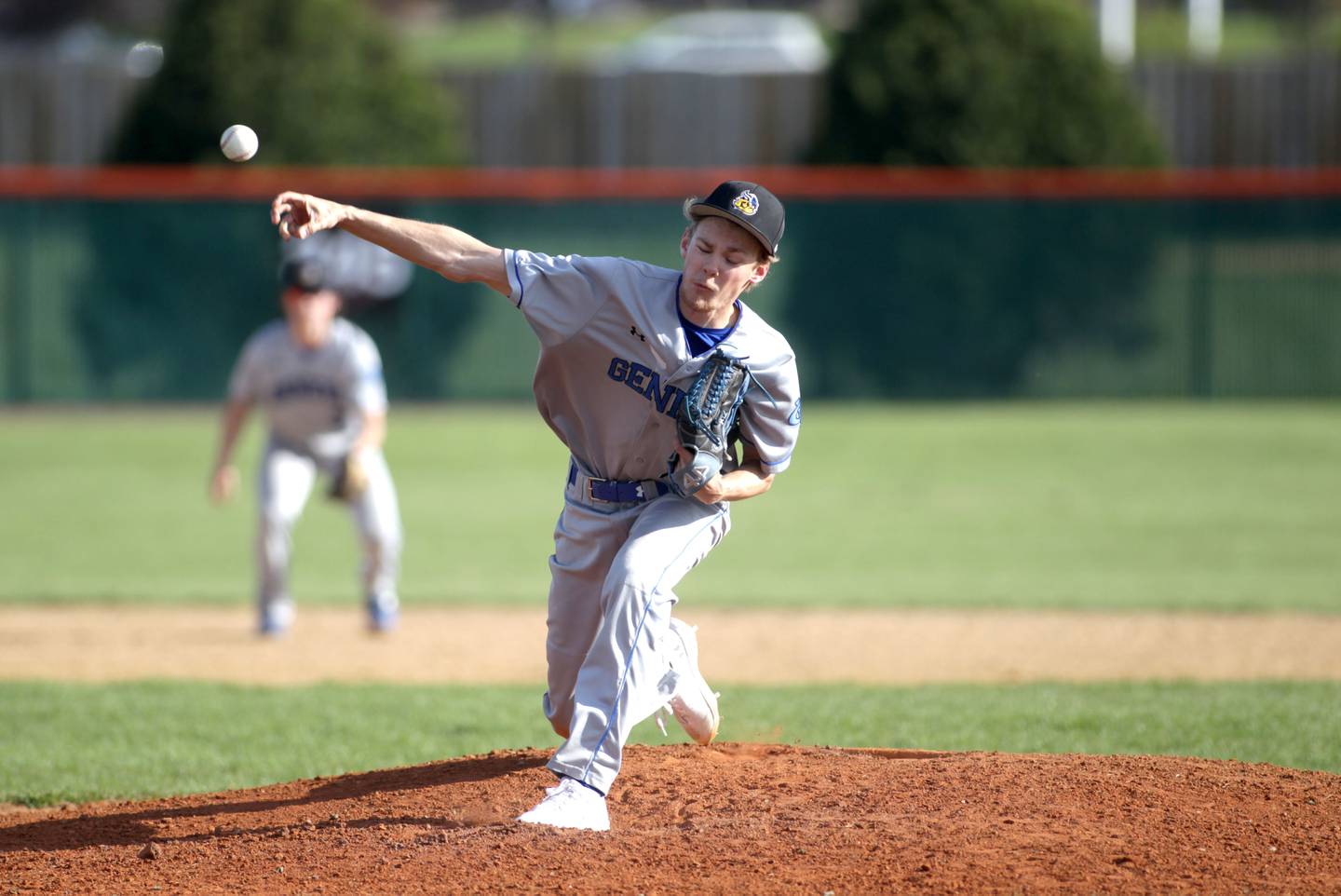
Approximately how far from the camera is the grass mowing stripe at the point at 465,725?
18.6 feet

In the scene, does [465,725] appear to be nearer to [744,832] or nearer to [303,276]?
[744,832]

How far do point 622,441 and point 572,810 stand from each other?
1065 mm

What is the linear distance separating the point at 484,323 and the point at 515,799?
14.2 meters

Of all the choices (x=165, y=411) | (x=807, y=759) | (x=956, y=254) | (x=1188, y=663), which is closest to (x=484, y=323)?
(x=165, y=411)

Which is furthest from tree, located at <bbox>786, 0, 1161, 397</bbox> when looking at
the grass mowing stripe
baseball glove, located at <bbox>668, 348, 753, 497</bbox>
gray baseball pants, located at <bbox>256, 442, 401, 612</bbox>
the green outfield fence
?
baseball glove, located at <bbox>668, 348, 753, 497</bbox>

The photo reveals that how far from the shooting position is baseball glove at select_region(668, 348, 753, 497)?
13.7ft

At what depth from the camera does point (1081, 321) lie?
18.4 metres

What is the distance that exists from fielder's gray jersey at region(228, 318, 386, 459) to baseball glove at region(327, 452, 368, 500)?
232 millimetres

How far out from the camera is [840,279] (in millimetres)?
18359

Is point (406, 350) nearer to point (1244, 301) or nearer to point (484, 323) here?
point (484, 323)

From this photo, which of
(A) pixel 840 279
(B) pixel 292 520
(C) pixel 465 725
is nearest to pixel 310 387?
(B) pixel 292 520

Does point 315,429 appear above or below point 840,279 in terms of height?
above

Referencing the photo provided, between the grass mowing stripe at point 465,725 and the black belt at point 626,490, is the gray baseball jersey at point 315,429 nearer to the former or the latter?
the grass mowing stripe at point 465,725

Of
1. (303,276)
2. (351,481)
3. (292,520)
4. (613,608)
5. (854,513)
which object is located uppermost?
(303,276)
